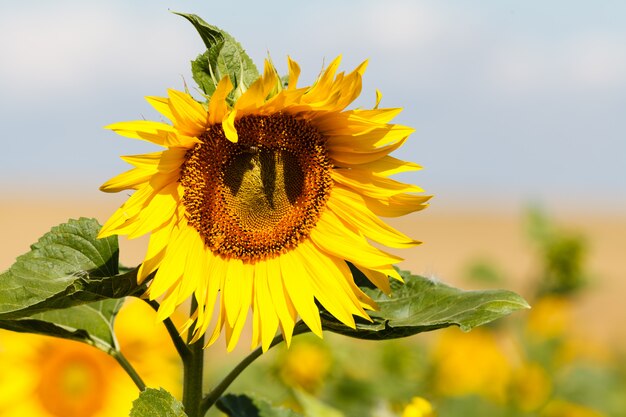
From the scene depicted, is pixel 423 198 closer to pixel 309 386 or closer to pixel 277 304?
pixel 277 304

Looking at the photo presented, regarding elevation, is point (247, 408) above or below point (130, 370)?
below

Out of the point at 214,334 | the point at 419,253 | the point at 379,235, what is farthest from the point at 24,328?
the point at 419,253

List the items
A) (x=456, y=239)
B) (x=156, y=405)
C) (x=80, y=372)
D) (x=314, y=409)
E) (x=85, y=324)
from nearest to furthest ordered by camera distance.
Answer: (x=156, y=405)
(x=85, y=324)
(x=314, y=409)
(x=80, y=372)
(x=456, y=239)

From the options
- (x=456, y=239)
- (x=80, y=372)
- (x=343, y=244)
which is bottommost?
(x=456, y=239)

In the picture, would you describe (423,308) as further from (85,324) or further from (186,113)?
(85,324)

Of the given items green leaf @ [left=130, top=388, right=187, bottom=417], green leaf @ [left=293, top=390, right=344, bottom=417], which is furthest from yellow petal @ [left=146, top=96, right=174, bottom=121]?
green leaf @ [left=293, top=390, right=344, bottom=417]

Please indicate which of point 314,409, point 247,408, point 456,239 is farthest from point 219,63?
point 456,239
